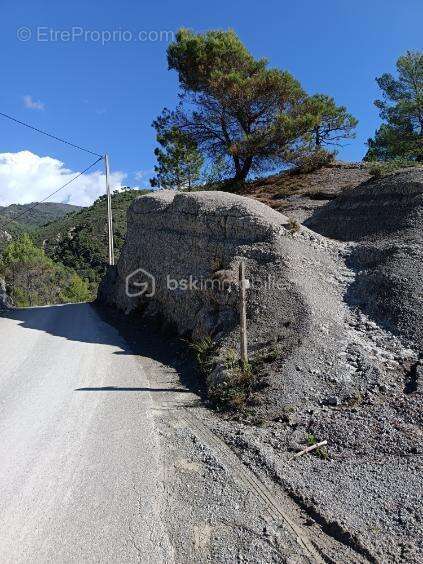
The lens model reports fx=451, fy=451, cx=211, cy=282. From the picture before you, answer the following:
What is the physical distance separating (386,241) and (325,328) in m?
4.38

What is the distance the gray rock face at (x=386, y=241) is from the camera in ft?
29.9

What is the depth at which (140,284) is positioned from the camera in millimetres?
17484

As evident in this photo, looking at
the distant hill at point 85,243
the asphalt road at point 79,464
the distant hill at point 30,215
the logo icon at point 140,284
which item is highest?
the distant hill at point 30,215

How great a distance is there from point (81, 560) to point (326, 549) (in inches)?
83.9

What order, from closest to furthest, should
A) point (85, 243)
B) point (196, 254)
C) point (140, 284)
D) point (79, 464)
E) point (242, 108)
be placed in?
point (79, 464)
point (196, 254)
point (140, 284)
point (242, 108)
point (85, 243)

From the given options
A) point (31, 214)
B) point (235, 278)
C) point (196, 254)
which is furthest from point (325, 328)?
point (31, 214)

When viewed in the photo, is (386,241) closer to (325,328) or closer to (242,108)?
(325,328)

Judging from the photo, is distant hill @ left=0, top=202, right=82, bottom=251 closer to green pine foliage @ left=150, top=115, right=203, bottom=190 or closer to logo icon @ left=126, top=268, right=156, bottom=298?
green pine foliage @ left=150, top=115, right=203, bottom=190

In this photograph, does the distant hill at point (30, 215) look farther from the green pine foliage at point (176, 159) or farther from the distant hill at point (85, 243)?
the green pine foliage at point (176, 159)

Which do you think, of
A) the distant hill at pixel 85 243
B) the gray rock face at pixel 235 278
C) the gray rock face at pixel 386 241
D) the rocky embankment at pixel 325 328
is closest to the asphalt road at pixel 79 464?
the rocky embankment at pixel 325 328

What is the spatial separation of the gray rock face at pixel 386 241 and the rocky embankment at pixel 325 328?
0.04 metres

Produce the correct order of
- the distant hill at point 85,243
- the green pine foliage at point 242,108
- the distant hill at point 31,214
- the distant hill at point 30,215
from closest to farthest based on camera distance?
the green pine foliage at point 242,108 → the distant hill at point 85,243 → the distant hill at point 30,215 → the distant hill at point 31,214

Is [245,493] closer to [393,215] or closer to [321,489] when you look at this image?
[321,489]

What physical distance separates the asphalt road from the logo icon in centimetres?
576
